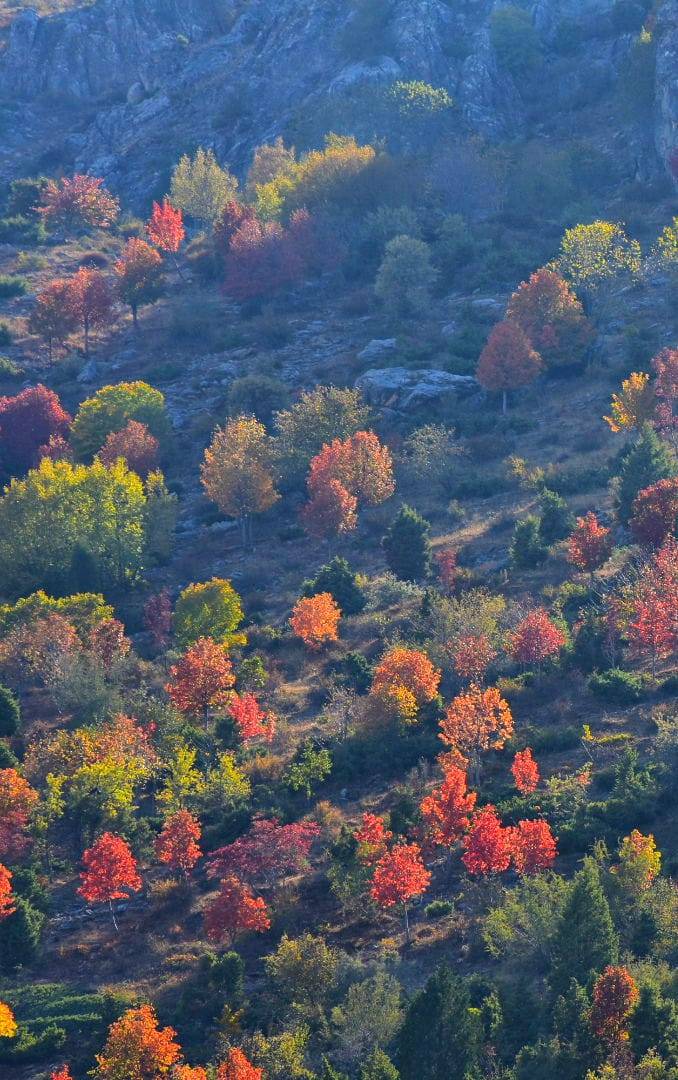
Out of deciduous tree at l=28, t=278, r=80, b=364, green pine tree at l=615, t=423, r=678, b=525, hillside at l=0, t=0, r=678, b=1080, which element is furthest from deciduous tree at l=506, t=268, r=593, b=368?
deciduous tree at l=28, t=278, r=80, b=364

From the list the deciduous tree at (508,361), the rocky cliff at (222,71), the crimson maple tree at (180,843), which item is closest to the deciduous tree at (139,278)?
the rocky cliff at (222,71)

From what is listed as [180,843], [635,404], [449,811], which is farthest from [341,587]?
[635,404]

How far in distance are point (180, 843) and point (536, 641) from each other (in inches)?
762

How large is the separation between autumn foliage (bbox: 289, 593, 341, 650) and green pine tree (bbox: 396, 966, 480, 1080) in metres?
30.2

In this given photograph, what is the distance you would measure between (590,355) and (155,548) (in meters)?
37.1

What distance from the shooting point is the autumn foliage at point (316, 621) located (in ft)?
233

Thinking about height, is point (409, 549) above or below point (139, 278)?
below

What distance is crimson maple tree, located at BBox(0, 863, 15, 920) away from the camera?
51.5 m

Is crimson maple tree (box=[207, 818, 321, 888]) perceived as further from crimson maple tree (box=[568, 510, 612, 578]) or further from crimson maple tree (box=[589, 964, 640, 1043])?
crimson maple tree (box=[568, 510, 612, 578])

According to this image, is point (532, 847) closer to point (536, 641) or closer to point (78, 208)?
point (536, 641)

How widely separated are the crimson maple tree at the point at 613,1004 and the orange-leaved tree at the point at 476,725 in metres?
16.4

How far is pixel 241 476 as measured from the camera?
87.8 m

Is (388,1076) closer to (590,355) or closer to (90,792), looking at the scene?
(90,792)

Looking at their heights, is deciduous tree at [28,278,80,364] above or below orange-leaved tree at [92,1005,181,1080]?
above
